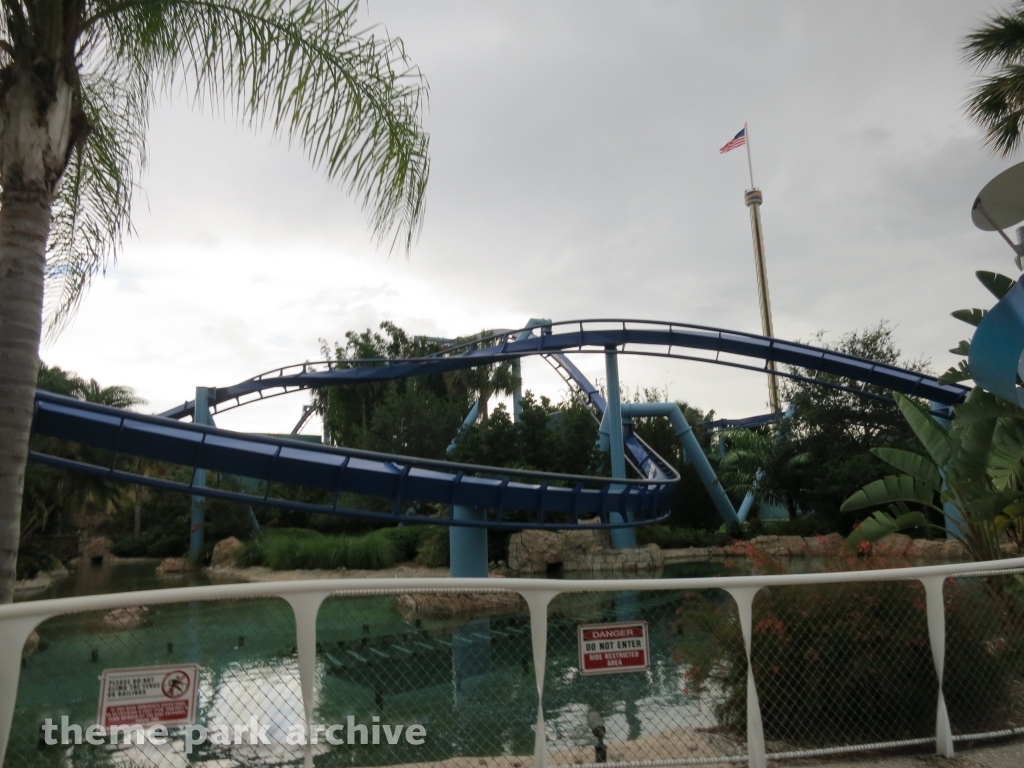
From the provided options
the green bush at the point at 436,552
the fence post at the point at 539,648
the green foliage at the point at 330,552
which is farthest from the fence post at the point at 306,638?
the green foliage at the point at 330,552

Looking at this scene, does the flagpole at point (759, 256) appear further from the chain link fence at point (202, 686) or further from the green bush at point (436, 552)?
the chain link fence at point (202, 686)

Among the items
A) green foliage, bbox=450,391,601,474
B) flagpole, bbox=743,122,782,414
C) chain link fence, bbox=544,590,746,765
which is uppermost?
flagpole, bbox=743,122,782,414

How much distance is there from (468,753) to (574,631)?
2.41 feet

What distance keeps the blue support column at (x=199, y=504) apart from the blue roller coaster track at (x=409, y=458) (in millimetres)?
297

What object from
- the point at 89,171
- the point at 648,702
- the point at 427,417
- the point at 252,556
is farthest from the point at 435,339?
the point at 648,702

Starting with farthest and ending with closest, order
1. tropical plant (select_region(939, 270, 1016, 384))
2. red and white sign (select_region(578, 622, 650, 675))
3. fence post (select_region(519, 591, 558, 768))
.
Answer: tropical plant (select_region(939, 270, 1016, 384)), red and white sign (select_region(578, 622, 650, 675)), fence post (select_region(519, 591, 558, 768))

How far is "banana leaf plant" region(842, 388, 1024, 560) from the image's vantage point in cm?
655

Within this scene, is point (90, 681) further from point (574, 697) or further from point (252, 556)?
point (252, 556)

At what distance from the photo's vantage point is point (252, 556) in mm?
21344

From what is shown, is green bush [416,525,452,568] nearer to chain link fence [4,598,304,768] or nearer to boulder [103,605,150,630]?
boulder [103,605,150,630]

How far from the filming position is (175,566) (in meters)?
23.4

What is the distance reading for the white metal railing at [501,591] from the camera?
8.20ft

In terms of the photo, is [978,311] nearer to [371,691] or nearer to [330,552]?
[371,691]

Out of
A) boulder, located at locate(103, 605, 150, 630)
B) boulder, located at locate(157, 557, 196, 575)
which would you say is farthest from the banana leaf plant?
boulder, located at locate(157, 557, 196, 575)
